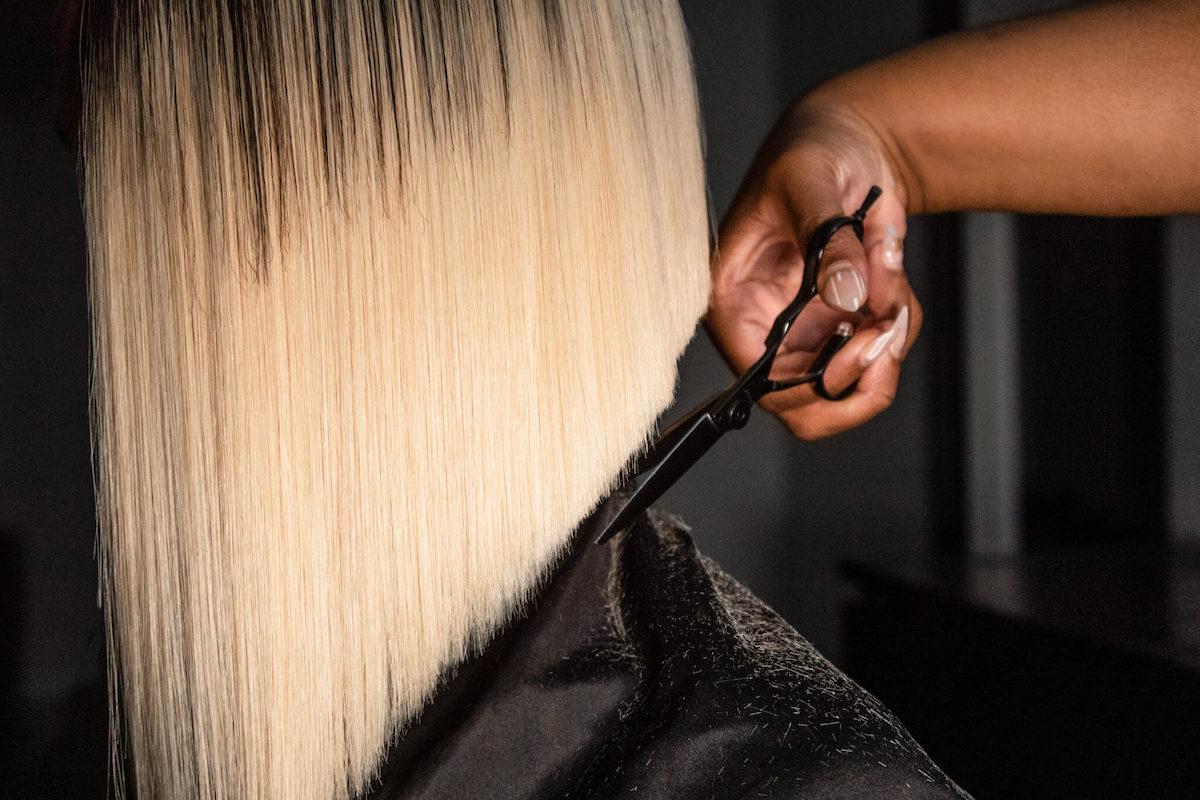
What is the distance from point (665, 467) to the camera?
Result: 66 cm

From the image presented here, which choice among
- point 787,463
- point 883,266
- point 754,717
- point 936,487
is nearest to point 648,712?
point 754,717

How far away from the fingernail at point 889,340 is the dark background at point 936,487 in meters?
0.59

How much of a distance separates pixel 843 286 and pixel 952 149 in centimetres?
38

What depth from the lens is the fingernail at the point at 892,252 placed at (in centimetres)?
79

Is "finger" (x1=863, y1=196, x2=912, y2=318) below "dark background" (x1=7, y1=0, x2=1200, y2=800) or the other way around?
the other way around

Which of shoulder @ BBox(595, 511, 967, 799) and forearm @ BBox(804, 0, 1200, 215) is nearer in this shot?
shoulder @ BBox(595, 511, 967, 799)

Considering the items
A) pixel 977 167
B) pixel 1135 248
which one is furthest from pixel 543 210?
pixel 1135 248

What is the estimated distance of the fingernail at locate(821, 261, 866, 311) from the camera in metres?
0.67

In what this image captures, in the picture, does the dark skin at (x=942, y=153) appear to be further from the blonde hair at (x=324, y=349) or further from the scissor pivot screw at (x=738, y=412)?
the blonde hair at (x=324, y=349)

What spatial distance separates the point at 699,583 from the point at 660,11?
0.45 m

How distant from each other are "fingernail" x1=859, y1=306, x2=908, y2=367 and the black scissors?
84mm

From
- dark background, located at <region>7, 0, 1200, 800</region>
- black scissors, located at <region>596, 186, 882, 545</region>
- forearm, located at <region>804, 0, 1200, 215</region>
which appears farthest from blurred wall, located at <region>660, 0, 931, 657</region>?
black scissors, located at <region>596, 186, 882, 545</region>

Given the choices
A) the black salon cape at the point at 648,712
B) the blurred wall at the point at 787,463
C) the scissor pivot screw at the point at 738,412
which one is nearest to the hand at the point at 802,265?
the scissor pivot screw at the point at 738,412

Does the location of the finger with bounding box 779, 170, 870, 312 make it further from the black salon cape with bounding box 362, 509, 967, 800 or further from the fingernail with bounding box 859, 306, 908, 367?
the black salon cape with bounding box 362, 509, 967, 800
